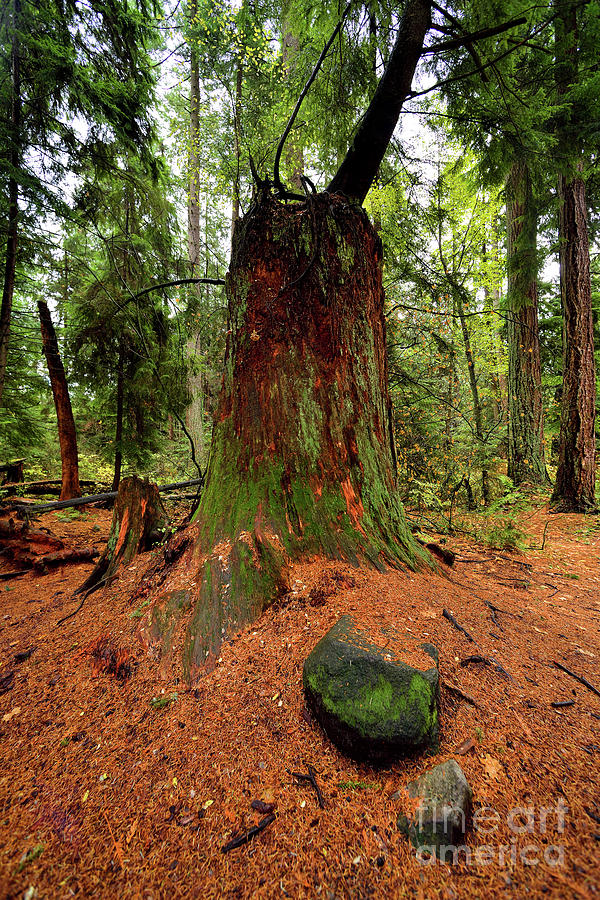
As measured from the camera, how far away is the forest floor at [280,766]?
89cm

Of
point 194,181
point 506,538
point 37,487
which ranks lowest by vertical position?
point 506,538

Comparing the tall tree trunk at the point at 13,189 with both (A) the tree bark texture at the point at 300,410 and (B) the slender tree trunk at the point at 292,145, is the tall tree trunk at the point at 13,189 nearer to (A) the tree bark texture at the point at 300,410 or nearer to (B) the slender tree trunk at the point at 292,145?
(B) the slender tree trunk at the point at 292,145

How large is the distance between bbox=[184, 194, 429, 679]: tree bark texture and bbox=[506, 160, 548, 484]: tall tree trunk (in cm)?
687

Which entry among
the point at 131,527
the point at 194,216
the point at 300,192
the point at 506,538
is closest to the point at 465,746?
the point at 131,527

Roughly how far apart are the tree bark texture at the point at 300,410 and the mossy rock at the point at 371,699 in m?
0.70

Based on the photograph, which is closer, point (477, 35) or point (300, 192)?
point (477, 35)

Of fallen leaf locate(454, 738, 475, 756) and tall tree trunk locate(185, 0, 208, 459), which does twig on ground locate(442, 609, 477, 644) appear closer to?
fallen leaf locate(454, 738, 475, 756)

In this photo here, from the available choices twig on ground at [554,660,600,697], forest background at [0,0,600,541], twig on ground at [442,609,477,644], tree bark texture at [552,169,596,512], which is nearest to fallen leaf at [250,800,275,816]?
twig on ground at [442,609,477,644]

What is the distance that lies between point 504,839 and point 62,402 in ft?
25.4

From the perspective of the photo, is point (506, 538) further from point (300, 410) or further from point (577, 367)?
point (577, 367)

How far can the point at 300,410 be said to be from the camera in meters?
2.38

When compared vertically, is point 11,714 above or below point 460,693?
below

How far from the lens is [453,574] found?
290 centimetres

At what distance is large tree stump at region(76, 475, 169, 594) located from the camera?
286 centimetres
